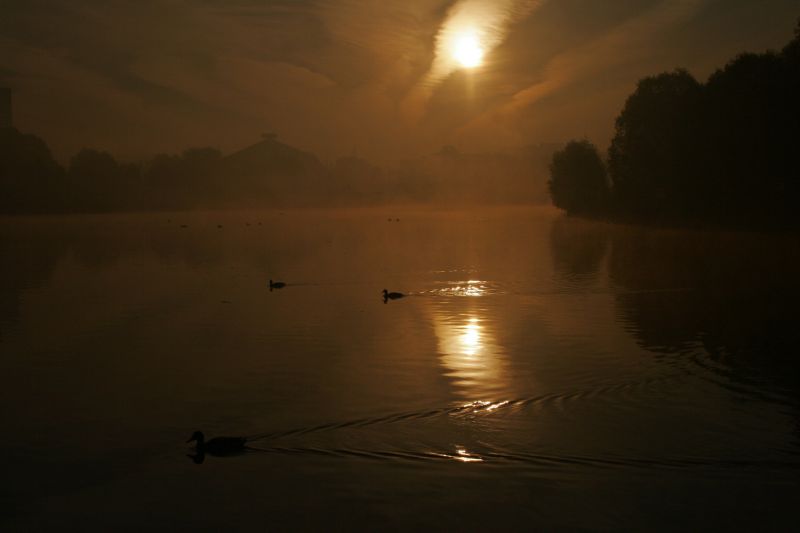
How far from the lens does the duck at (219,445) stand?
15.6 metres

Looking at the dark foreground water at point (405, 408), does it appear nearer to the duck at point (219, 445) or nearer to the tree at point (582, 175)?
the duck at point (219, 445)

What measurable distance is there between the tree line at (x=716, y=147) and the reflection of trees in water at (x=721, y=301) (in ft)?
29.1

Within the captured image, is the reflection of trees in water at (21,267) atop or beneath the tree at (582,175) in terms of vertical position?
beneath

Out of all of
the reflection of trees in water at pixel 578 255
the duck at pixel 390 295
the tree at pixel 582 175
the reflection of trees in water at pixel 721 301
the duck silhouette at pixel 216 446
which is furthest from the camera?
the tree at pixel 582 175

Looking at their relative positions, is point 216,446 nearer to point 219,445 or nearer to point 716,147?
point 219,445

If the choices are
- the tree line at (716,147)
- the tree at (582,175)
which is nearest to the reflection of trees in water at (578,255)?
the tree line at (716,147)

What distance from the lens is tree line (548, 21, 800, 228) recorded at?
72.6 m

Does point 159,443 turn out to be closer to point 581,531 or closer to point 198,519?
point 198,519

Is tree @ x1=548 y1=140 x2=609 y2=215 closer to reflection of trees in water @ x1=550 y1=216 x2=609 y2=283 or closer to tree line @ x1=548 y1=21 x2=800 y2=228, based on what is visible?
tree line @ x1=548 y1=21 x2=800 y2=228

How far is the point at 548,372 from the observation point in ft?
73.4

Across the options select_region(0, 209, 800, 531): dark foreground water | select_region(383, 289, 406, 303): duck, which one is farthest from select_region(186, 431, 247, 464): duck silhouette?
select_region(383, 289, 406, 303): duck

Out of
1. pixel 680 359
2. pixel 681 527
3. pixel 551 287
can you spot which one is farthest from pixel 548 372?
pixel 551 287

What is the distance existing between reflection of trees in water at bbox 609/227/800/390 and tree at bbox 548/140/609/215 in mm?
76759

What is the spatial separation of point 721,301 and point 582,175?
11341cm
